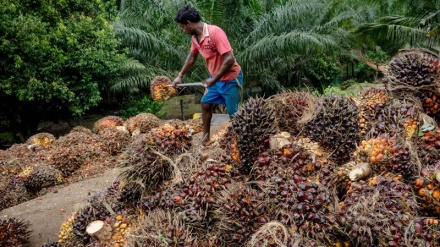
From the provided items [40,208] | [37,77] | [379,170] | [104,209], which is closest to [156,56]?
[37,77]

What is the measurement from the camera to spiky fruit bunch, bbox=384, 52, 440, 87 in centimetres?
274

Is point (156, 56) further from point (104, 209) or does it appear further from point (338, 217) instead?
point (338, 217)

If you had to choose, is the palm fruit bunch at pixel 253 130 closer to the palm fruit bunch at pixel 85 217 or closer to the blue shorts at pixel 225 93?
the palm fruit bunch at pixel 85 217

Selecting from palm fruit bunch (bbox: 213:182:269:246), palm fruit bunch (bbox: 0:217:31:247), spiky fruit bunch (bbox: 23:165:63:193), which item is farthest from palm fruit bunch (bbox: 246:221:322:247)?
spiky fruit bunch (bbox: 23:165:63:193)

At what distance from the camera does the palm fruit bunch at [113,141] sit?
725 cm

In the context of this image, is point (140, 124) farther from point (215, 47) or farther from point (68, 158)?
point (215, 47)

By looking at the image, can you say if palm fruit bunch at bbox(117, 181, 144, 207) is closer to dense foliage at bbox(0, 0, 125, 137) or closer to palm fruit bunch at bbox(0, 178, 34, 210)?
palm fruit bunch at bbox(0, 178, 34, 210)

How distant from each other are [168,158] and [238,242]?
75 centimetres

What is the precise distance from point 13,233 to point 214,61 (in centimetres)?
263

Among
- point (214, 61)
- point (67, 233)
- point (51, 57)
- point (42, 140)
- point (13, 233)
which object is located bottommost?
point (42, 140)

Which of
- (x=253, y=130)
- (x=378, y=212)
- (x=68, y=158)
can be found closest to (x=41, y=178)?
(x=68, y=158)

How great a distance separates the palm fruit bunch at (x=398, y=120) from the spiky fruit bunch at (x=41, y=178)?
5.13 meters

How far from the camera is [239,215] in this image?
81.4 inches

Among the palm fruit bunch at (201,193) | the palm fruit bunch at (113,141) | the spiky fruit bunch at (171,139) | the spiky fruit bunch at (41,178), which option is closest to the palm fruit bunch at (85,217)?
the spiky fruit bunch at (171,139)
